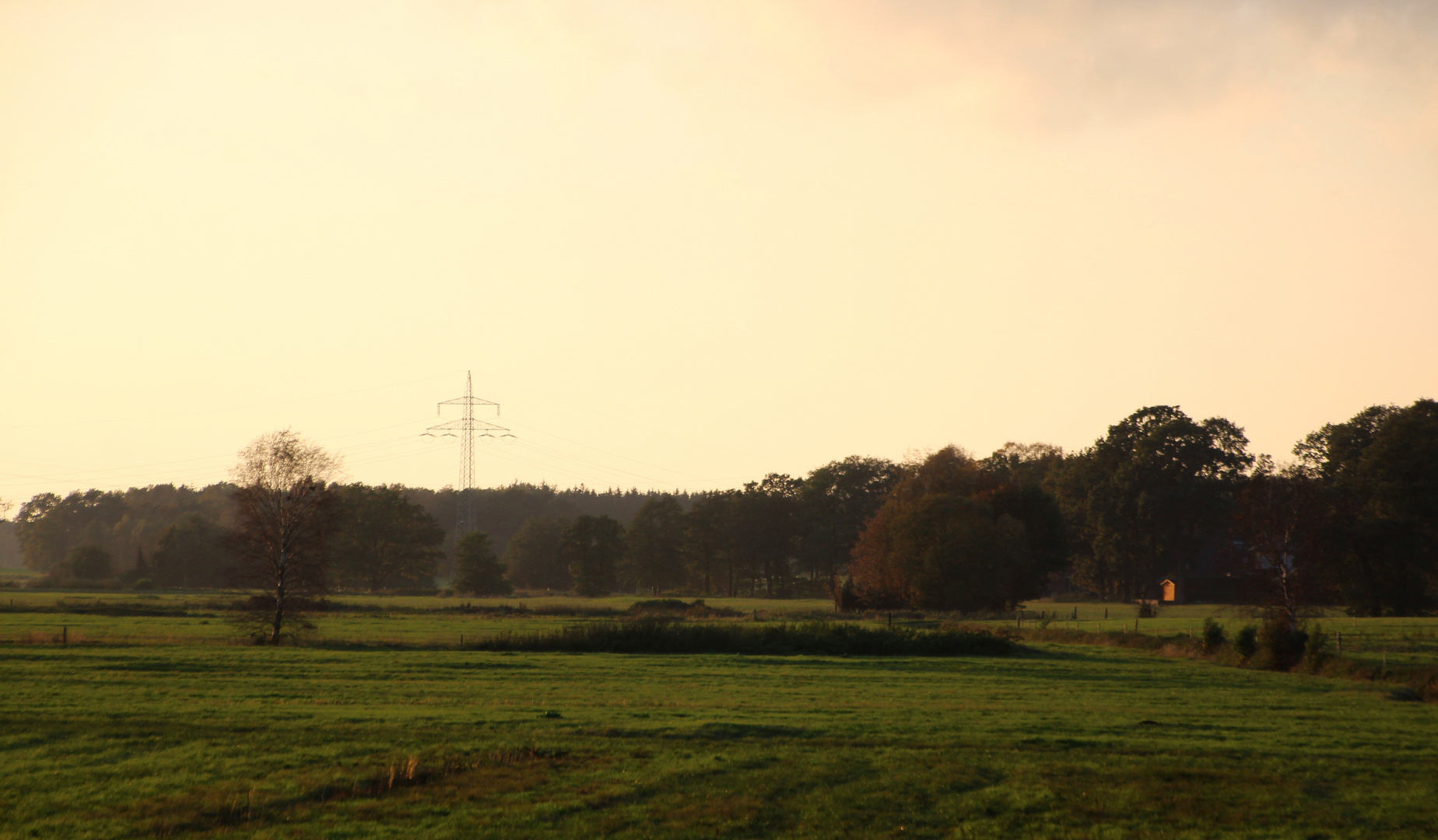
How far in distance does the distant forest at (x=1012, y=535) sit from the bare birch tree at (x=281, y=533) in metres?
2.85

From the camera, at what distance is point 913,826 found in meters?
17.3

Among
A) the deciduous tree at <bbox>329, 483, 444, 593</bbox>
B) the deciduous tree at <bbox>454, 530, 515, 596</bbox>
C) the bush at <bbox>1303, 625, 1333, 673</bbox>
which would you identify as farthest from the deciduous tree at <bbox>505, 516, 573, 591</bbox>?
the bush at <bbox>1303, 625, 1333, 673</bbox>

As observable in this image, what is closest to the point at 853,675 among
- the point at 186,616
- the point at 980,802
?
the point at 980,802

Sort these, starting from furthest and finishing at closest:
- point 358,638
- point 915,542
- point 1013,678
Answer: point 915,542 → point 358,638 → point 1013,678

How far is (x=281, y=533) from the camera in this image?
58.8 meters

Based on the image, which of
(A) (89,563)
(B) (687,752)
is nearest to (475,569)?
(A) (89,563)

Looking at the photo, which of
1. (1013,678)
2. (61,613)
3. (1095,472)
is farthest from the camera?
(1095,472)

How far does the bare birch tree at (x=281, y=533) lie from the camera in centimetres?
5644

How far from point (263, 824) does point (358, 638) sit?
146ft

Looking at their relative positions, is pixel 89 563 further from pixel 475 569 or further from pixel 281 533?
pixel 281 533

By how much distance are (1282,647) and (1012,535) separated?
132 feet

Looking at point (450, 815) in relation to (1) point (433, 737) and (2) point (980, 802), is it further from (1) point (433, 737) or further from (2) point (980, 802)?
(2) point (980, 802)

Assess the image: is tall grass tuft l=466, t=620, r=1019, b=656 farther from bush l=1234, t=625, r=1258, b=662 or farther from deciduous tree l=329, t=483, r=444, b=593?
deciduous tree l=329, t=483, r=444, b=593

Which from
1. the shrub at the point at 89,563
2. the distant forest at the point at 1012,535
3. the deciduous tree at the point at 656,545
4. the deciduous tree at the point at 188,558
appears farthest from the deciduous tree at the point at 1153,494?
the shrub at the point at 89,563
